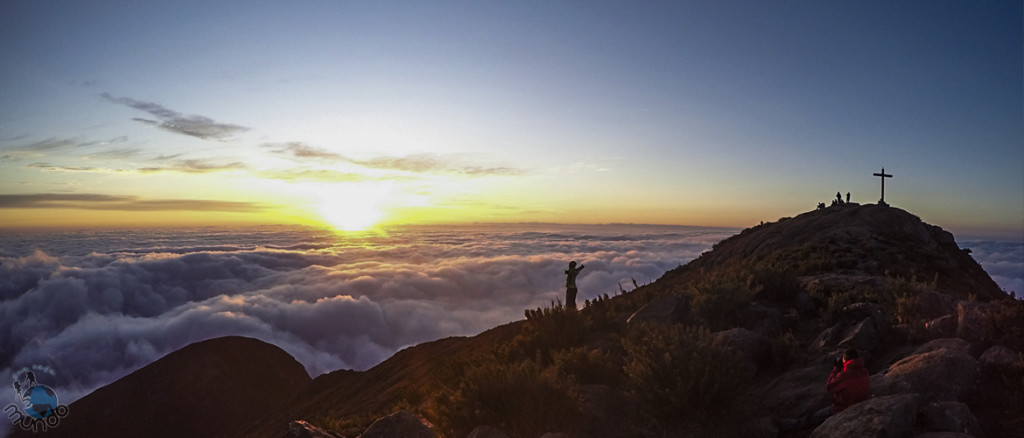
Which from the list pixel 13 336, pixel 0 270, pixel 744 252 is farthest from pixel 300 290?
pixel 744 252

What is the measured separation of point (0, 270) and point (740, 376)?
215954 mm

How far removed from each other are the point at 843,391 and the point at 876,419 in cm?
79

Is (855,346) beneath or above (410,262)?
above

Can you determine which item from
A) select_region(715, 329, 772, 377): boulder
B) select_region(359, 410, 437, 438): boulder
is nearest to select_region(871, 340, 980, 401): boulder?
select_region(715, 329, 772, 377): boulder

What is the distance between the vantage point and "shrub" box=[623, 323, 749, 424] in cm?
530

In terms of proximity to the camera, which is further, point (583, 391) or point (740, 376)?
point (583, 391)

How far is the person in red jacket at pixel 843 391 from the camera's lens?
15.6 ft

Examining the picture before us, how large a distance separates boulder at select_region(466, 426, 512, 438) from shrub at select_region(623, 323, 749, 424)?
1752 mm

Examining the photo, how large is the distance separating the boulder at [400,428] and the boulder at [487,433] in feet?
1.59

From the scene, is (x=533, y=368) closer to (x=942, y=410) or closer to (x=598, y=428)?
(x=598, y=428)

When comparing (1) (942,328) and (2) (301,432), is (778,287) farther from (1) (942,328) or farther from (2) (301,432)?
(2) (301,432)

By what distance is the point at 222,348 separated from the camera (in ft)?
203

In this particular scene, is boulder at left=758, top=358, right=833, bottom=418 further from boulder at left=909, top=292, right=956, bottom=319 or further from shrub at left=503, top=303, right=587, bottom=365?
shrub at left=503, top=303, right=587, bottom=365

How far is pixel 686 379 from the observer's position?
545cm
